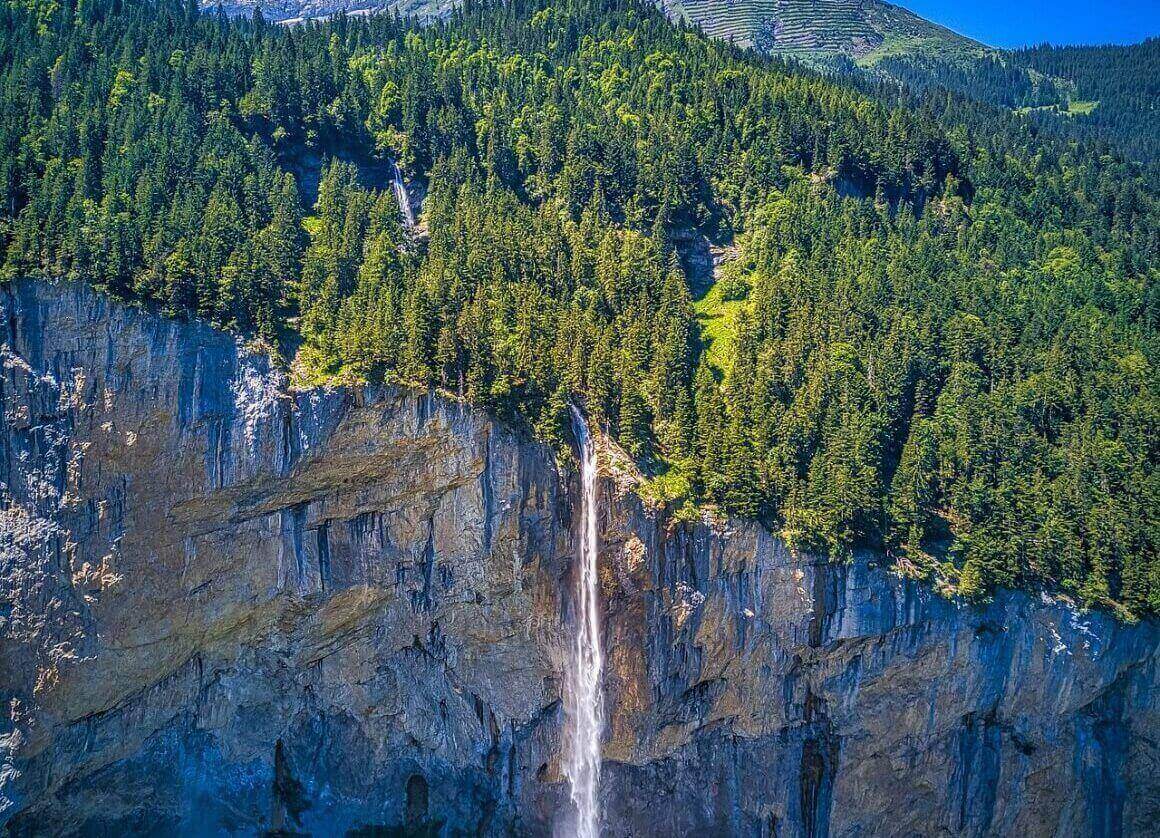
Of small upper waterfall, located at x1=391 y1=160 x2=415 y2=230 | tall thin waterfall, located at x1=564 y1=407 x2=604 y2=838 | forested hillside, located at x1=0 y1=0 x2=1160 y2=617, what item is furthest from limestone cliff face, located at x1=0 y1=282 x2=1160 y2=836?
small upper waterfall, located at x1=391 y1=160 x2=415 y2=230

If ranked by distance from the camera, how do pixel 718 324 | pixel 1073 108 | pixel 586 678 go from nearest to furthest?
pixel 586 678 < pixel 718 324 < pixel 1073 108

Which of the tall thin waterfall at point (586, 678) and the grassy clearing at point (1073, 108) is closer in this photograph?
the tall thin waterfall at point (586, 678)

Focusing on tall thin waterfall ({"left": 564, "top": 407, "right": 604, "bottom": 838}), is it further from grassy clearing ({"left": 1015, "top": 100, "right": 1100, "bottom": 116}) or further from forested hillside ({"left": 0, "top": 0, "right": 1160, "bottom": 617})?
grassy clearing ({"left": 1015, "top": 100, "right": 1100, "bottom": 116})

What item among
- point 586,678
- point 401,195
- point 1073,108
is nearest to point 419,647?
point 586,678

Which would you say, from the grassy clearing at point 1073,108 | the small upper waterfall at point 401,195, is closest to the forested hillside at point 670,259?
the small upper waterfall at point 401,195

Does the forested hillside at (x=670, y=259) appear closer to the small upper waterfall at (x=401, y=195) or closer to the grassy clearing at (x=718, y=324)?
the grassy clearing at (x=718, y=324)

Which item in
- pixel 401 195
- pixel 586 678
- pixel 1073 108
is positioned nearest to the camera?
pixel 586 678

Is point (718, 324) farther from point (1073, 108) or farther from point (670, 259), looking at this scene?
point (1073, 108)
